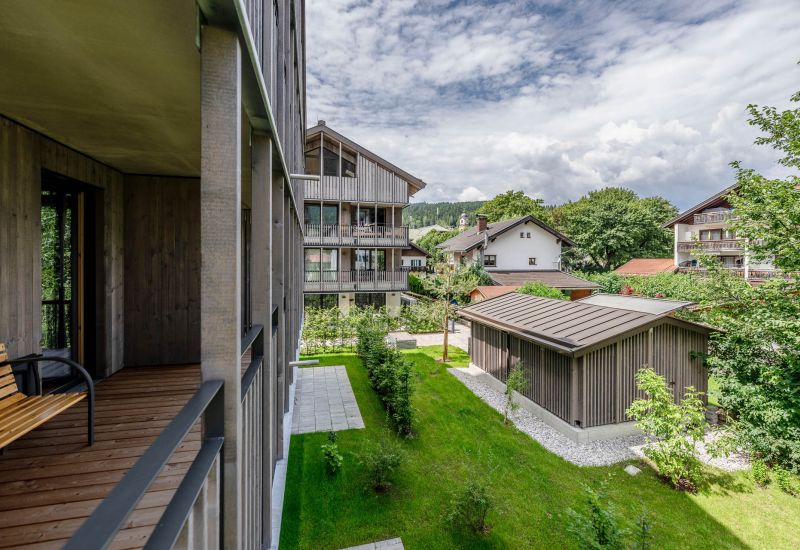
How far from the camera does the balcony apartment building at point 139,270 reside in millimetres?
1529

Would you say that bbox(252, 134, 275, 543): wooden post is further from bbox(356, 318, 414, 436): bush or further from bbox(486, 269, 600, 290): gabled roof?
bbox(486, 269, 600, 290): gabled roof

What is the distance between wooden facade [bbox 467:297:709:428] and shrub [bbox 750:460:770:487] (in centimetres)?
194

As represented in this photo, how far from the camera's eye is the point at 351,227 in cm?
1858

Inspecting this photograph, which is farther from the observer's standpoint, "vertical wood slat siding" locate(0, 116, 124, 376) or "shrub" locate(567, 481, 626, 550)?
"shrub" locate(567, 481, 626, 550)

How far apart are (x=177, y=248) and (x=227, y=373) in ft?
13.3

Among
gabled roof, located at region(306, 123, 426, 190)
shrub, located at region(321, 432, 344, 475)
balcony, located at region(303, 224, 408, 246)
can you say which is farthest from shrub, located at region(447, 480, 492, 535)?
gabled roof, located at region(306, 123, 426, 190)

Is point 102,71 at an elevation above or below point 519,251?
below

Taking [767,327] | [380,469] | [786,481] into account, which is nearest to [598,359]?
[767,327]

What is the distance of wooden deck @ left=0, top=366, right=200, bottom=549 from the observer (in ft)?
5.42

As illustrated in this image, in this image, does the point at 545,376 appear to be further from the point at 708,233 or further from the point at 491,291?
the point at 708,233

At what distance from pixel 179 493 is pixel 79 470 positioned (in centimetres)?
159

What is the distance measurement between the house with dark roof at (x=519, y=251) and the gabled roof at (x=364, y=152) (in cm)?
757

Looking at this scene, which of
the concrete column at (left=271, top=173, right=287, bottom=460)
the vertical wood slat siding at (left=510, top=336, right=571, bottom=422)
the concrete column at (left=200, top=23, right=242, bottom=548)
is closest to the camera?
the concrete column at (left=200, top=23, right=242, bottom=548)

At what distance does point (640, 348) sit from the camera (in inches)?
306
